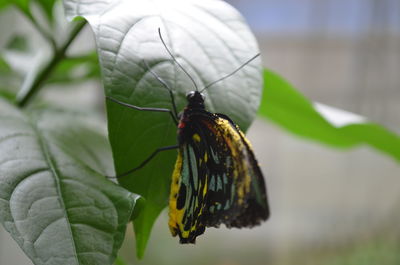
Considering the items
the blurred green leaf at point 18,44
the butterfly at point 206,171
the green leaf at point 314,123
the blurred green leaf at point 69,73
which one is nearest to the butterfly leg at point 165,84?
the butterfly at point 206,171

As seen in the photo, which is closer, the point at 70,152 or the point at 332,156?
the point at 70,152

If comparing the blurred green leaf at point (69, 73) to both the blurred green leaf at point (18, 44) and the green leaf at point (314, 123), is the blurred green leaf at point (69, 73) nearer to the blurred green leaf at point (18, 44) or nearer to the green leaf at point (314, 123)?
the blurred green leaf at point (18, 44)

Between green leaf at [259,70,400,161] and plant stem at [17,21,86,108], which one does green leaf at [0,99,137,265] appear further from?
green leaf at [259,70,400,161]

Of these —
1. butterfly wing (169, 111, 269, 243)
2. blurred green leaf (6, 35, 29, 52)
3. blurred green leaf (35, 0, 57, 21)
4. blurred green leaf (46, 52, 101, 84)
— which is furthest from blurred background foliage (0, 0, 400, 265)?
butterfly wing (169, 111, 269, 243)

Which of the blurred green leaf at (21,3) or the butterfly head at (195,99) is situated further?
the blurred green leaf at (21,3)

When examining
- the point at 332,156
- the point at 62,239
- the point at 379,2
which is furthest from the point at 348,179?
the point at 62,239

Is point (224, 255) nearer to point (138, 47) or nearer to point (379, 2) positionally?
point (379, 2)
